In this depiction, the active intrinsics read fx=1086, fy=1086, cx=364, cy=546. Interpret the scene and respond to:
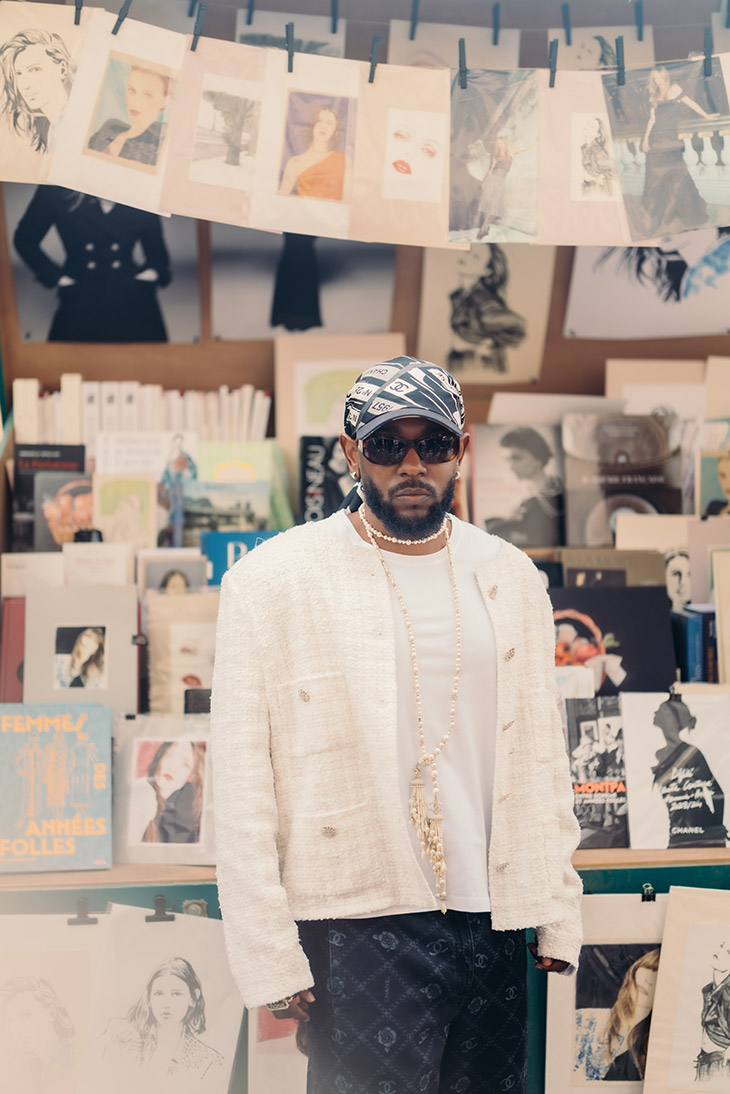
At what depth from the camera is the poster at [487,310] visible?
11.2 feet

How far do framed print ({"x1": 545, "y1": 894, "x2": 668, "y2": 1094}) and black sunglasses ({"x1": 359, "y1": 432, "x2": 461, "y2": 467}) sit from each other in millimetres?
1305

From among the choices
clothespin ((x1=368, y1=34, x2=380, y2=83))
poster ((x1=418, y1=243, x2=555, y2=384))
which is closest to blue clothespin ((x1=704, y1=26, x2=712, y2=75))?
clothespin ((x1=368, y1=34, x2=380, y2=83))

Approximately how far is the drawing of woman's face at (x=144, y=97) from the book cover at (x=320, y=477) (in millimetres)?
1117

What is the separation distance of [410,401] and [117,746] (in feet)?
4.39

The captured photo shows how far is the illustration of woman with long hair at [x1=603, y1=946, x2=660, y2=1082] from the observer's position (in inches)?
96.6

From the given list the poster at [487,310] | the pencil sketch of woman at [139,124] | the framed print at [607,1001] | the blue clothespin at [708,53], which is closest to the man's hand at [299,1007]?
the framed print at [607,1001]

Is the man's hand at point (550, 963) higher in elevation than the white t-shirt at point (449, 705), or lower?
lower

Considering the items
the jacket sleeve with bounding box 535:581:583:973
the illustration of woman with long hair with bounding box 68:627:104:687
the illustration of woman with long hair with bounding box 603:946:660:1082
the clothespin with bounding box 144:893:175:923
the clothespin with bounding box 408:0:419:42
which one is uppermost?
the clothespin with bounding box 408:0:419:42

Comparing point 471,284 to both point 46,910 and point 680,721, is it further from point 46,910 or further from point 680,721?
point 46,910

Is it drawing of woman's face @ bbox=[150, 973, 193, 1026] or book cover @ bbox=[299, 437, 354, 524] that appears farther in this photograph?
book cover @ bbox=[299, 437, 354, 524]

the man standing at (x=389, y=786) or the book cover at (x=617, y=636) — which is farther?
the book cover at (x=617, y=636)

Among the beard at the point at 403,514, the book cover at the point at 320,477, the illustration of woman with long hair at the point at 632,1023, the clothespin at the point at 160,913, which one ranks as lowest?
the illustration of woman with long hair at the point at 632,1023

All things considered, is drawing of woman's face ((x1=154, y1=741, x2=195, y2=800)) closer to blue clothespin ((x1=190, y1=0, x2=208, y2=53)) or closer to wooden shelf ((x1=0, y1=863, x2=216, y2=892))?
wooden shelf ((x1=0, y1=863, x2=216, y2=892))

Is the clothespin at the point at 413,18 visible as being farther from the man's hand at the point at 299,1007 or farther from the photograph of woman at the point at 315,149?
the man's hand at the point at 299,1007
